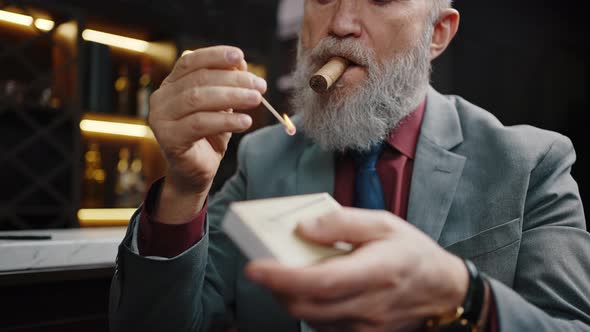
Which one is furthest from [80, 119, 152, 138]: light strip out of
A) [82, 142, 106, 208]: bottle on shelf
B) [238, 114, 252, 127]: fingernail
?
[238, 114, 252, 127]: fingernail

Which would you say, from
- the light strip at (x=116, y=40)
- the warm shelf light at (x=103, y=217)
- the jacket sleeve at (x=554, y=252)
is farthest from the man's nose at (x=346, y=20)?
the warm shelf light at (x=103, y=217)

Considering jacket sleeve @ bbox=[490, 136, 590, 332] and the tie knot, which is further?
the tie knot

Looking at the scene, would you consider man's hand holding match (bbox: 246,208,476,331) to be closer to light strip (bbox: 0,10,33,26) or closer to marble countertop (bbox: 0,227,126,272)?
marble countertop (bbox: 0,227,126,272)

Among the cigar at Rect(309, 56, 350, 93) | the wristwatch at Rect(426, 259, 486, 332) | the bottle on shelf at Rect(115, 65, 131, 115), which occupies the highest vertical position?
the cigar at Rect(309, 56, 350, 93)

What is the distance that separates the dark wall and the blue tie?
7.17 ft

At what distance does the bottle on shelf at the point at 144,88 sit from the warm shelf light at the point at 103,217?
0.64m

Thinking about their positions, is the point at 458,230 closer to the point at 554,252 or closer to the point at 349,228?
the point at 554,252

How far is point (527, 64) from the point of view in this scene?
3.08 metres

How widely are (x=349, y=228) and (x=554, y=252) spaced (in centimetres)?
64

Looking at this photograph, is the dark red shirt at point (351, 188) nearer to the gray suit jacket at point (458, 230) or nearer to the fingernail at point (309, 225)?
the gray suit jacket at point (458, 230)

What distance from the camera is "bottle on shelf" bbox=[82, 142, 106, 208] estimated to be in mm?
3023

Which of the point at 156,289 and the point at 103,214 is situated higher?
the point at 156,289

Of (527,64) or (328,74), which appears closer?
(328,74)

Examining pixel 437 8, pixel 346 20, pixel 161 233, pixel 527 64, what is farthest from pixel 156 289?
pixel 527 64
